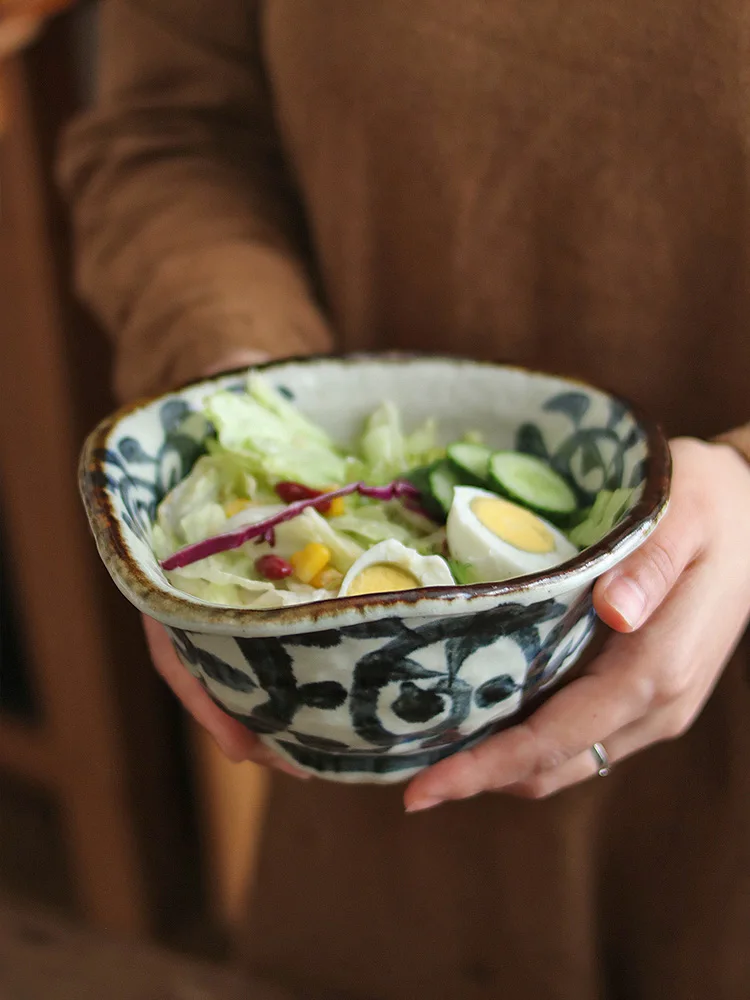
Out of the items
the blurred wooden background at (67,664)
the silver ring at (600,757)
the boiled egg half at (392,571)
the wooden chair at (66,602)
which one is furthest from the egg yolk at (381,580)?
the wooden chair at (66,602)

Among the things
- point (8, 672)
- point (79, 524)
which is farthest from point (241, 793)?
point (79, 524)

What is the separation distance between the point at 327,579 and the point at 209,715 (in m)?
0.16

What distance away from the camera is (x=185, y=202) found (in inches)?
41.5

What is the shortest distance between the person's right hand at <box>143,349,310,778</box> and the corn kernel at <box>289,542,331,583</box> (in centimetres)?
12

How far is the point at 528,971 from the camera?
102 cm

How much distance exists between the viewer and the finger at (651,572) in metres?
0.55

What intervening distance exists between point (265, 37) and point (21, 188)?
568mm

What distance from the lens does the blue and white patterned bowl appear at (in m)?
0.49

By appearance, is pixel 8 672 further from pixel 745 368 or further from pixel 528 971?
pixel 745 368

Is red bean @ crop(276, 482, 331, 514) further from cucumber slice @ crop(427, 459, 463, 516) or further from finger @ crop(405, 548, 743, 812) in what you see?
finger @ crop(405, 548, 743, 812)

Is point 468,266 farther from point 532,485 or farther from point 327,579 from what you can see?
point 327,579

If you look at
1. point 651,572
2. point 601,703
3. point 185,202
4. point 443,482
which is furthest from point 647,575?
point 185,202

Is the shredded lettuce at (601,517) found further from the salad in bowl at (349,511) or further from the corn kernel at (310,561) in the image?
the corn kernel at (310,561)

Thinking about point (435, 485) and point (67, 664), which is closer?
point (435, 485)
